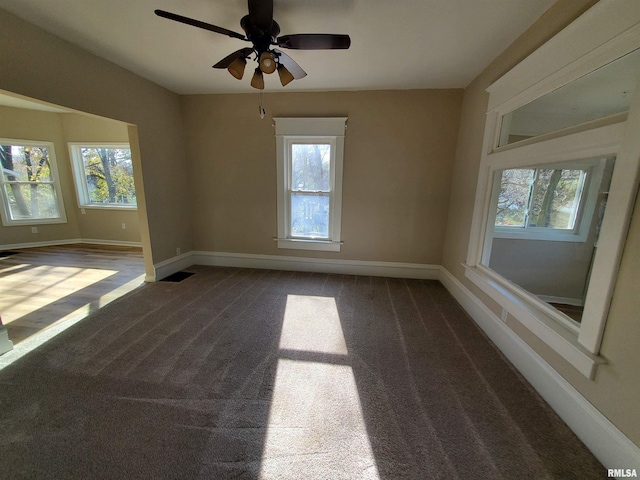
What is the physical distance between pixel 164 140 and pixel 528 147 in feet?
13.7

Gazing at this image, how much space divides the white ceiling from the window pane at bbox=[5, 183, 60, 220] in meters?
4.15

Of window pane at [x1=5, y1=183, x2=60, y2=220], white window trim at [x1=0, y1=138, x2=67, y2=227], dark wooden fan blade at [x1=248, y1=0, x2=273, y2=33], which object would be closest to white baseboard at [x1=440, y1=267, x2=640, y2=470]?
dark wooden fan blade at [x1=248, y1=0, x2=273, y2=33]

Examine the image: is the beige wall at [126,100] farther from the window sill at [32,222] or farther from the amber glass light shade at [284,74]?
the window sill at [32,222]

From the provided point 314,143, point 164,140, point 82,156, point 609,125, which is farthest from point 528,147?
point 82,156

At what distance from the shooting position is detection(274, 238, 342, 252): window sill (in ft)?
12.5

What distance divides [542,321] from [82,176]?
7647 mm

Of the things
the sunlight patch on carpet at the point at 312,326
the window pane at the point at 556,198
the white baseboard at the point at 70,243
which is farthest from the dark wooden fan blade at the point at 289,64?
the white baseboard at the point at 70,243

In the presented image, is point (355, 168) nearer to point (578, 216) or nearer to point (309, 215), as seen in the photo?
point (309, 215)

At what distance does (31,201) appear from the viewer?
16.3ft

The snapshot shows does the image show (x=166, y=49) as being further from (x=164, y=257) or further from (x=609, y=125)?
(x=609, y=125)

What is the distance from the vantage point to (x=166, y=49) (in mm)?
2420

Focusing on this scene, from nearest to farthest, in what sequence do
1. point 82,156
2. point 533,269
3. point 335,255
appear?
point 533,269 → point 335,255 → point 82,156

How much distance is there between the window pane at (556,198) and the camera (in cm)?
249

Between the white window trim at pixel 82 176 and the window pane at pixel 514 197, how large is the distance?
6197mm
